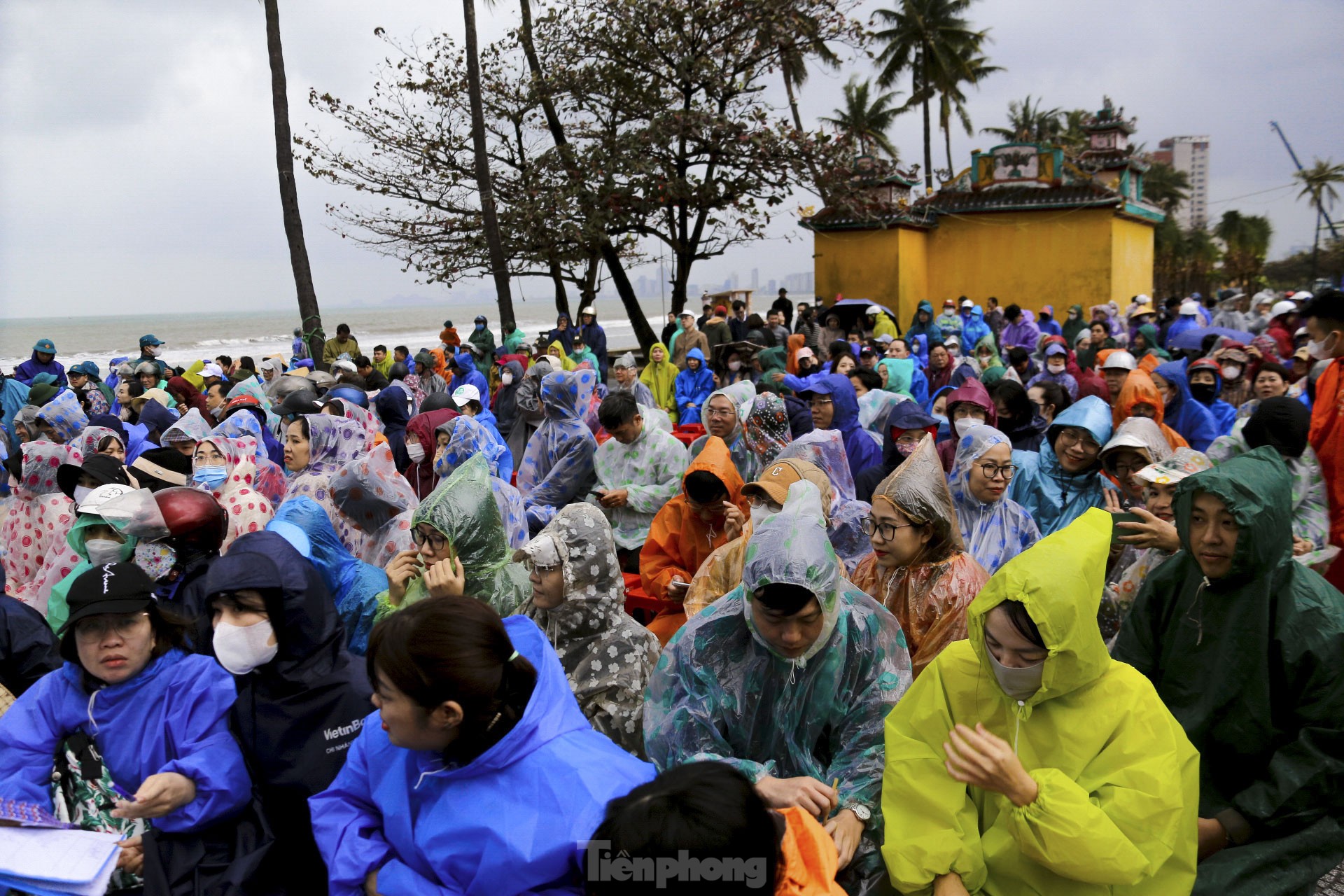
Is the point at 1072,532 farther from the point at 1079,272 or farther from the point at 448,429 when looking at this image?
the point at 1079,272

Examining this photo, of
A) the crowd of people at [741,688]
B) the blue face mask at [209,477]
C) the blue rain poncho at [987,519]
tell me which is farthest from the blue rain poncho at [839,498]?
the blue face mask at [209,477]

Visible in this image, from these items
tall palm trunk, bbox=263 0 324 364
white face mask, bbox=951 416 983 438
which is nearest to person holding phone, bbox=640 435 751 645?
white face mask, bbox=951 416 983 438

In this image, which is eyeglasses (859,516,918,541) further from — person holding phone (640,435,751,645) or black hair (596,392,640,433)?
black hair (596,392,640,433)

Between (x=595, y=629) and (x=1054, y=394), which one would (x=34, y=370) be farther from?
(x=1054, y=394)

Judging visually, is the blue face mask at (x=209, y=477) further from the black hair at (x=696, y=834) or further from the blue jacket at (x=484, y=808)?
the black hair at (x=696, y=834)

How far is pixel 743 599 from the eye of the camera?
3029 millimetres

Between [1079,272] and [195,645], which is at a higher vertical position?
[1079,272]

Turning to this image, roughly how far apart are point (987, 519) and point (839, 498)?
0.77 m

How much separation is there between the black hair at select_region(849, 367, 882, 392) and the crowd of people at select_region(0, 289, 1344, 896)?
3.74 metres

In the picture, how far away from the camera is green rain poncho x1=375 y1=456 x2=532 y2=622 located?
3869mm

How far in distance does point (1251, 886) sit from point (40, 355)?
1530cm

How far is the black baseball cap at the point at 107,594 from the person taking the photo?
2.76 metres

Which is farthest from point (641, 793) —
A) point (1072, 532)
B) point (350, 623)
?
point (350, 623)

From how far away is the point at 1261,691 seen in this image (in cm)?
290
